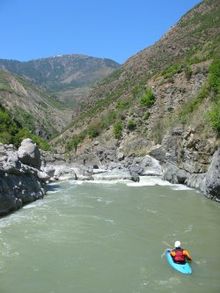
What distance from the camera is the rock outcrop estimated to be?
1147 inches

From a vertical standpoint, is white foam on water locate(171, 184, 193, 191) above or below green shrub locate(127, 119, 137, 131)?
below

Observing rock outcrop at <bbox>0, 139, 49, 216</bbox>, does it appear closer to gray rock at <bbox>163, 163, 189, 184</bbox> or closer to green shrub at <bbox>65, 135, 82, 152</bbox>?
gray rock at <bbox>163, 163, 189, 184</bbox>

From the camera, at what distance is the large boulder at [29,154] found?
38.2 metres

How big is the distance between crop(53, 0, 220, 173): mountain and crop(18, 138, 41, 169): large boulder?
46.7 feet

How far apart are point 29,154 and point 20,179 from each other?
19.0ft

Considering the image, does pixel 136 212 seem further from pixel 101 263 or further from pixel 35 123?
pixel 35 123

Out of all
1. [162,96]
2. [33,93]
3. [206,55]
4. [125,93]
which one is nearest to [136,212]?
[162,96]

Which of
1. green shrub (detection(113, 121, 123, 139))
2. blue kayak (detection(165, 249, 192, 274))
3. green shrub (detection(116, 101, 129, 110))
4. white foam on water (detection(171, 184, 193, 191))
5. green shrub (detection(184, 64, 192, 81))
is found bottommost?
blue kayak (detection(165, 249, 192, 274))

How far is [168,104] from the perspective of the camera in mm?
65188

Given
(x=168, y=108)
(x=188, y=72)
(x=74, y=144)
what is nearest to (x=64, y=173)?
(x=168, y=108)

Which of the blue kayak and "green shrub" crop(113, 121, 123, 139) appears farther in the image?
"green shrub" crop(113, 121, 123, 139)

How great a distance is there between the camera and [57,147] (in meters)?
88.5

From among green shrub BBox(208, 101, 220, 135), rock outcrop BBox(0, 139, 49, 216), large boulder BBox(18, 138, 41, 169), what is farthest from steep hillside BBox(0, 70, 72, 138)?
green shrub BBox(208, 101, 220, 135)

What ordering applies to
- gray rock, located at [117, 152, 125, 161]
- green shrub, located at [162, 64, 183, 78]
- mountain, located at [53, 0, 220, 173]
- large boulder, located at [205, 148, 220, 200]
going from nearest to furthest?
large boulder, located at [205, 148, 220, 200], mountain, located at [53, 0, 220, 173], gray rock, located at [117, 152, 125, 161], green shrub, located at [162, 64, 183, 78]
